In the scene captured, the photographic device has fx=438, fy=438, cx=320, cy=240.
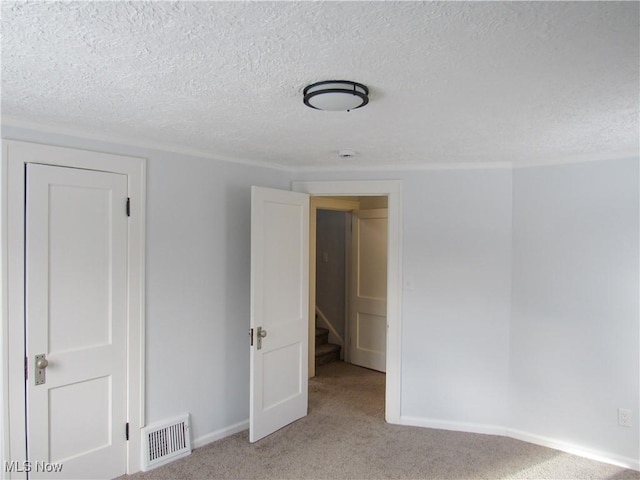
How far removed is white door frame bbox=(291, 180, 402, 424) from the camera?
12.0ft

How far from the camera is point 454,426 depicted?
358cm

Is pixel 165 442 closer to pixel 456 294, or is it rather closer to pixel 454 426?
pixel 454 426

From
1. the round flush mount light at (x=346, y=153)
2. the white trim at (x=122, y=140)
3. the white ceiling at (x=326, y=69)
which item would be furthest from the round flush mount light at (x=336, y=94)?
the white trim at (x=122, y=140)

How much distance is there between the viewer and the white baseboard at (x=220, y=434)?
320 cm

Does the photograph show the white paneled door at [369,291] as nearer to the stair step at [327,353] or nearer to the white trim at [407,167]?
the stair step at [327,353]

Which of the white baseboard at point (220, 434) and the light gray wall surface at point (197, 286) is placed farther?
the white baseboard at point (220, 434)

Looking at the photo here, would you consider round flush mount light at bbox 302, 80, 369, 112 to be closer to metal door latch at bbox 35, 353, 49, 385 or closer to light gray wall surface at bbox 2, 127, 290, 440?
light gray wall surface at bbox 2, 127, 290, 440

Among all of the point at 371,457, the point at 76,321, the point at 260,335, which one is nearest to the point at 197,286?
the point at 260,335

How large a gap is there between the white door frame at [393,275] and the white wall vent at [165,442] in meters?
1.65

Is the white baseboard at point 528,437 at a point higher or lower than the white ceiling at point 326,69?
lower

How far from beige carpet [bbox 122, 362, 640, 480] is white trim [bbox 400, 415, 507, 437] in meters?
0.06

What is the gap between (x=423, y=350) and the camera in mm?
3639

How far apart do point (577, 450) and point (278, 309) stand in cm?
242

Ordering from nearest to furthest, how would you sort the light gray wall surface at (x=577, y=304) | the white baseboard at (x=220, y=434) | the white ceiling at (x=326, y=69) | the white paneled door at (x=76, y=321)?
the white ceiling at (x=326, y=69) < the white paneled door at (x=76, y=321) < the light gray wall surface at (x=577, y=304) < the white baseboard at (x=220, y=434)
